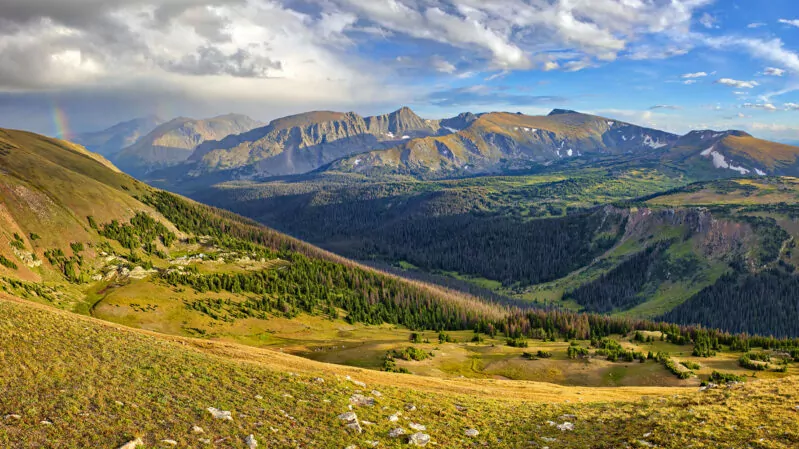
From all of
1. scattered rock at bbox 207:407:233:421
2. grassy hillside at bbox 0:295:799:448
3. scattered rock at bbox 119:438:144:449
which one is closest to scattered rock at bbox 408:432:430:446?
grassy hillside at bbox 0:295:799:448

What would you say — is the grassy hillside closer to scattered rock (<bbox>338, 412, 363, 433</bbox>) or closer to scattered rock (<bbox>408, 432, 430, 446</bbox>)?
scattered rock (<bbox>338, 412, 363, 433</bbox>)

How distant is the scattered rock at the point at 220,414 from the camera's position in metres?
33.2

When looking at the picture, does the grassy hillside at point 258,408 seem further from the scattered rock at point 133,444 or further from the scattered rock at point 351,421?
the scattered rock at point 351,421

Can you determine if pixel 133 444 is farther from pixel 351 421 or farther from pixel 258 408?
pixel 351 421

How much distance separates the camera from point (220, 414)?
33688 mm

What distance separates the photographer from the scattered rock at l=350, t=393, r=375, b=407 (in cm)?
4156

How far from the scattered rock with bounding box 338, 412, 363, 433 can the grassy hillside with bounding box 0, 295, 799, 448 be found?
1.94 ft

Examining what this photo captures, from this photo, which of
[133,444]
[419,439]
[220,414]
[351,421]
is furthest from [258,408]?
[419,439]

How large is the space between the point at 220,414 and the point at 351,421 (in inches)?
406

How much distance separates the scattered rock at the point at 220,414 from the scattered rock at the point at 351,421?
8.73 meters

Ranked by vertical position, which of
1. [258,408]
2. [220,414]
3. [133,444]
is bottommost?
[258,408]

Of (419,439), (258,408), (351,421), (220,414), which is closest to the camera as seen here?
(220,414)

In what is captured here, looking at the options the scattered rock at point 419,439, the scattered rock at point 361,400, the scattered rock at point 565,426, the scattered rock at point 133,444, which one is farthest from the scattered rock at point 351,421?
the scattered rock at point 565,426

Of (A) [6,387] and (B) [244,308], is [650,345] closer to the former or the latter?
(B) [244,308]
